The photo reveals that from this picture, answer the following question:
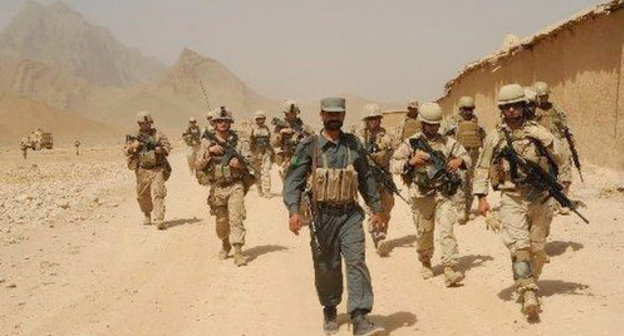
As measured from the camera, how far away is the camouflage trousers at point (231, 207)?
28.7ft

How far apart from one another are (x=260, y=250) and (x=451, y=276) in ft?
10.9

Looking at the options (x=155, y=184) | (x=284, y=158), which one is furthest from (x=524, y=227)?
(x=284, y=158)

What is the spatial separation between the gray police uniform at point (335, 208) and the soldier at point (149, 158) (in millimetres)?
6098

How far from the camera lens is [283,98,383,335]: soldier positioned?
561cm

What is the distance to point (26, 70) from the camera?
14775 cm

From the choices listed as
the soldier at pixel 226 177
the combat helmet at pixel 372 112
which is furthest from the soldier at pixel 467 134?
the soldier at pixel 226 177

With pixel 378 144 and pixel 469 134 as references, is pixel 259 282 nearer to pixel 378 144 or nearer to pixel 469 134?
pixel 378 144

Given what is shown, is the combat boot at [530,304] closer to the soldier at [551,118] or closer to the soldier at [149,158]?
the soldier at [551,118]

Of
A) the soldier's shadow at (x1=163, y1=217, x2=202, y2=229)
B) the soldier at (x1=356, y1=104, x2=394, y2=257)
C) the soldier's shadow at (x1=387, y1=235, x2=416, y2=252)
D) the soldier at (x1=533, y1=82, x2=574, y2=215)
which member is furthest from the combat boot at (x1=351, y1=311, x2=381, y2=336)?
the soldier's shadow at (x1=163, y1=217, x2=202, y2=229)

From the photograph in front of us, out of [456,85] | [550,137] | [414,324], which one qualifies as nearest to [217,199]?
[414,324]

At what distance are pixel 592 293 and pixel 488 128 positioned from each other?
47.9 ft

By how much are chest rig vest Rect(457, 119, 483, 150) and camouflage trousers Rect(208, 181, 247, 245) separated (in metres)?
3.83

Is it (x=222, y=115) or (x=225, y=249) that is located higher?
(x=222, y=115)

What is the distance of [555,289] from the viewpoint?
6.77 m
